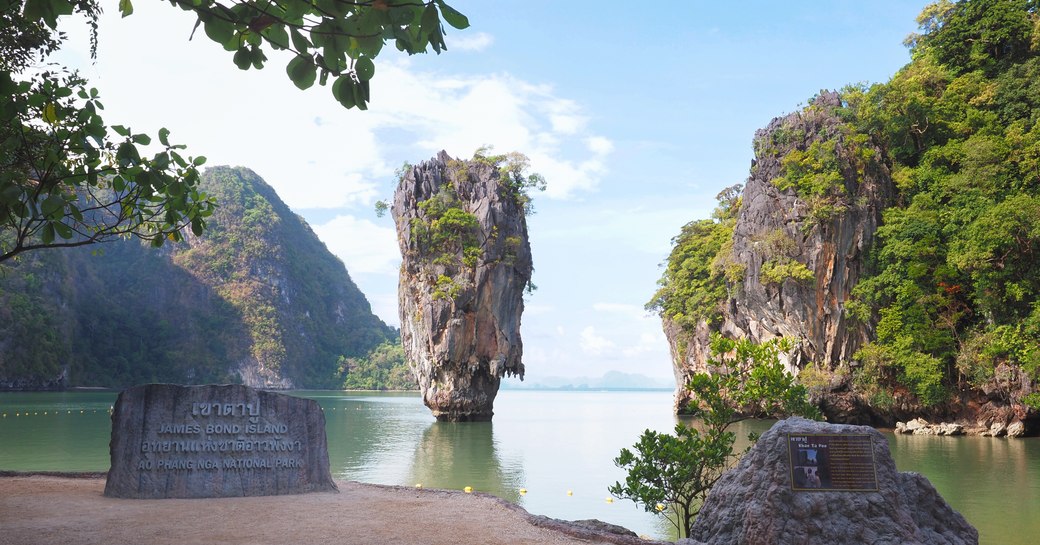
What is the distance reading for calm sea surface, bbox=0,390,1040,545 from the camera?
35.4 ft

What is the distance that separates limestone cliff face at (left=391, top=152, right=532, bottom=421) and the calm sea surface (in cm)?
400

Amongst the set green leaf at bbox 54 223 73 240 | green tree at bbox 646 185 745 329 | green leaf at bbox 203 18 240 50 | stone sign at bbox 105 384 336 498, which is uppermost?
green tree at bbox 646 185 745 329

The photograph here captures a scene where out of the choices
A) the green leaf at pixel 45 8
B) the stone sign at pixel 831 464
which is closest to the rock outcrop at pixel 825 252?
the stone sign at pixel 831 464

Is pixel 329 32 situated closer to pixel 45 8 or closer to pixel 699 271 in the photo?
pixel 45 8

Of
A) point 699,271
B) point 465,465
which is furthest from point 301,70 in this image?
point 699,271

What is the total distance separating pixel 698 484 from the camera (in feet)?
25.1

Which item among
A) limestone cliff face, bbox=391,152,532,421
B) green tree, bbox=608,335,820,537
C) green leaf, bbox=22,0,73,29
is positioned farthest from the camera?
limestone cliff face, bbox=391,152,532,421

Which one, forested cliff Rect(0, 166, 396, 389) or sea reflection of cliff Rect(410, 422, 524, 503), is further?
forested cliff Rect(0, 166, 396, 389)

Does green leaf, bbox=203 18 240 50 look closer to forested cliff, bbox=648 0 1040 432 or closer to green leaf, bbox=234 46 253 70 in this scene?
green leaf, bbox=234 46 253 70

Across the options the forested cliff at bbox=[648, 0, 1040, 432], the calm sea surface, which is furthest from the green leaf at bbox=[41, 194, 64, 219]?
the forested cliff at bbox=[648, 0, 1040, 432]

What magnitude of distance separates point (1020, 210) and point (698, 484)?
18838mm

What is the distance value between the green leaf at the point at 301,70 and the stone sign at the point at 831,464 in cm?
491

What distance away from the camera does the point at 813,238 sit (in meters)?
26.0

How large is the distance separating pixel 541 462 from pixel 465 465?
6.76ft
